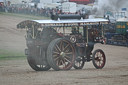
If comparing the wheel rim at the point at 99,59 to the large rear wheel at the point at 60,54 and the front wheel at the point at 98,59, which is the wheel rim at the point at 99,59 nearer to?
the front wheel at the point at 98,59

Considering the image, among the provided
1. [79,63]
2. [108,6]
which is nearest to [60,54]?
[79,63]

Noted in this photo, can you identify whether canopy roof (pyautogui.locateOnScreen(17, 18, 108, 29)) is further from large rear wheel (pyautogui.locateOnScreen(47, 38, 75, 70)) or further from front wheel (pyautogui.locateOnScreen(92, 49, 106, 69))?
front wheel (pyautogui.locateOnScreen(92, 49, 106, 69))

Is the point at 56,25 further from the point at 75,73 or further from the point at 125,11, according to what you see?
the point at 125,11

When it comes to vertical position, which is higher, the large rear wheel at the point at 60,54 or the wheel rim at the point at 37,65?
the large rear wheel at the point at 60,54

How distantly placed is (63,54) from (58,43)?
1.66 ft

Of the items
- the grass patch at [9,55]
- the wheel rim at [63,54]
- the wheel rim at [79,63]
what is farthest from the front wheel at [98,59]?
the grass patch at [9,55]

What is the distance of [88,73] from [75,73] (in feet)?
1.60

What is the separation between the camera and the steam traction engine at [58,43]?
50.5 feet

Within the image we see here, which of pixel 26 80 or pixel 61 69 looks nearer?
→ pixel 26 80

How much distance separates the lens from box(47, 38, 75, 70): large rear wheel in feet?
49.8

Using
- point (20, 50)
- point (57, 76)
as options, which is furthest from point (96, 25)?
point (20, 50)

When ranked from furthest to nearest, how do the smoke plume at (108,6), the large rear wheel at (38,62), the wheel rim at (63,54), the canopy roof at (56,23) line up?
the smoke plume at (108,6) → the large rear wheel at (38,62) → the wheel rim at (63,54) → the canopy roof at (56,23)

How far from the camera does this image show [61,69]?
1547 cm

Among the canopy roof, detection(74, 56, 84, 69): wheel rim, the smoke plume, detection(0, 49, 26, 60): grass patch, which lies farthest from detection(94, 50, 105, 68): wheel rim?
the smoke plume
